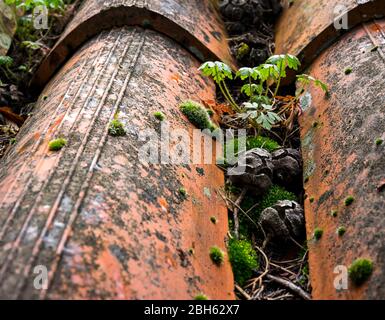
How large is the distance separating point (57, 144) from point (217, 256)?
98 cm

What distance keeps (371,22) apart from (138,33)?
5.97ft

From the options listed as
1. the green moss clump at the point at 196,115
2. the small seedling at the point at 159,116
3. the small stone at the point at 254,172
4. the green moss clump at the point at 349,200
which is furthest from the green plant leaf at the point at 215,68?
the green moss clump at the point at 349,200

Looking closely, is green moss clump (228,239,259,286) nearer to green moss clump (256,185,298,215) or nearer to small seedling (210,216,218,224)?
small seedling (210,216,218,224)

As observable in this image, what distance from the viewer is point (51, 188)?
1.99 m

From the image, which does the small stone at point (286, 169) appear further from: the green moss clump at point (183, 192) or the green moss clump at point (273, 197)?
the green moss clump at point (183, 192)

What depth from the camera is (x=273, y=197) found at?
277cm

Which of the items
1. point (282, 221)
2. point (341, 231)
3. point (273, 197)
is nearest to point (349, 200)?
point (341, 231)

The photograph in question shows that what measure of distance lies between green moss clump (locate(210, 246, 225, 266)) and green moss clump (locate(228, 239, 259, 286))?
0.12m

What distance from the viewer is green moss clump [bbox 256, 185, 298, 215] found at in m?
2.75

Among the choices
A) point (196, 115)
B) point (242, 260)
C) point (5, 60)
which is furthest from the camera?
point (5, 60)

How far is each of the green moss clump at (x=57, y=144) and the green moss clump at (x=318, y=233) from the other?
1397 mm

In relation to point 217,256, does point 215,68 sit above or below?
above

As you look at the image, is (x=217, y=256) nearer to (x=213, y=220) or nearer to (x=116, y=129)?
(x=213, y=220)

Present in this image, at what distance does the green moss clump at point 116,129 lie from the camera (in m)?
2.41
